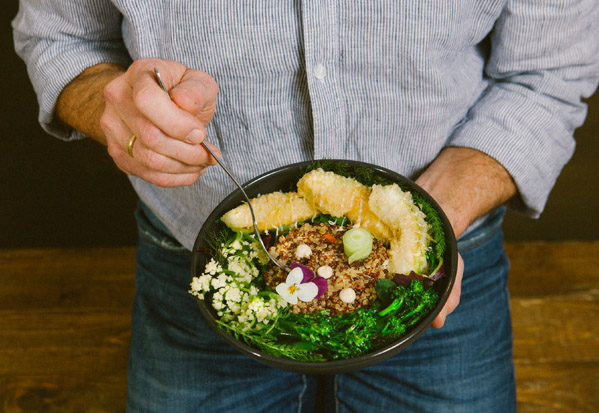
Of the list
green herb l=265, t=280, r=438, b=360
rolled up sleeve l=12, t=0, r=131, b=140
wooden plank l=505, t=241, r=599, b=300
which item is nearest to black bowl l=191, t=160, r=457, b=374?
green herb l=265, t=280, r=438, b=360

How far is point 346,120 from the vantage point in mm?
1056

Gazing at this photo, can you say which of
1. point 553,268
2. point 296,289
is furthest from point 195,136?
point 553,268

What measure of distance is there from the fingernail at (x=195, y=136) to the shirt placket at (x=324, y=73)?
0.32 m

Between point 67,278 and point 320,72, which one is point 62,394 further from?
point 320,72

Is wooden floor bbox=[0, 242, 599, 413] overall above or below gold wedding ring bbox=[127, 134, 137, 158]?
below

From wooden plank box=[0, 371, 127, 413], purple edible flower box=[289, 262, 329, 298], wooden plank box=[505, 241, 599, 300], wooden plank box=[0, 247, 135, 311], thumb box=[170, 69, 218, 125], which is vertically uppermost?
thumb box=[170, 69, 218, 125]

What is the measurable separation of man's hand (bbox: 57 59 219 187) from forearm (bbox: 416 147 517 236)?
0.52 m

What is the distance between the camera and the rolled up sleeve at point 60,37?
1079mm

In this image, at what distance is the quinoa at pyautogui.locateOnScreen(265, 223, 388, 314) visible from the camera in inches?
30.2

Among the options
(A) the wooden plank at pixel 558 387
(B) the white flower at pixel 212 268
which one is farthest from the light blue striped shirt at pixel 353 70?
(A) the wooden plank at pixel 558 387

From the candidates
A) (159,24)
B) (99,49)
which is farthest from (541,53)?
(99,49)

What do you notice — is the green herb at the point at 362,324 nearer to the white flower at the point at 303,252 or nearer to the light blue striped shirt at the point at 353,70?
the white flower at the point at 303,252

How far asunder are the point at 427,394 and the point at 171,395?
0.59 meters

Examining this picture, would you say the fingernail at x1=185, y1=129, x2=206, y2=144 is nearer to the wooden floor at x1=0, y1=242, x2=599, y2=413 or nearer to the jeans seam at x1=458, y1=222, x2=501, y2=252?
the jeans seam at x1=458, y1=222, x2=501, y2=252
